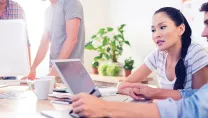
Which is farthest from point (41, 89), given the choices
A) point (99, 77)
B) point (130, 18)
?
point (130, 18)

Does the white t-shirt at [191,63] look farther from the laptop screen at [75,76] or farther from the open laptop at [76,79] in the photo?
the laptop screen at [75,76]

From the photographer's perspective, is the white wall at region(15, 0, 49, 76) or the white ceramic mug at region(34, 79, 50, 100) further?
the white wall at region(15, 0, 49, 76)

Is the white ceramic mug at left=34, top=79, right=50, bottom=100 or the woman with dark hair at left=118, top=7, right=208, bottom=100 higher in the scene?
the woman with dark hair at left=118, top=7, right=208, bottom=100

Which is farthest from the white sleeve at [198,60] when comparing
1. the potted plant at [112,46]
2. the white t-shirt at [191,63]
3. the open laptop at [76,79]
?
the potted plant at [112,46]

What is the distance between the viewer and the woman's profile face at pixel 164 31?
1.77 metres

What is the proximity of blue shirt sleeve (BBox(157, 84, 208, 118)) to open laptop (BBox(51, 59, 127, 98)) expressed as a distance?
54 cm

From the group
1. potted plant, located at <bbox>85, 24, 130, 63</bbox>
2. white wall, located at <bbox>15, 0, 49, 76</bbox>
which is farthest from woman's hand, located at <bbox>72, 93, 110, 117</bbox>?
white wall, located at <bbox>15, 0, 49, 76</bbox>

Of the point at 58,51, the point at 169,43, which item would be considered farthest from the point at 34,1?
the point at 169,43

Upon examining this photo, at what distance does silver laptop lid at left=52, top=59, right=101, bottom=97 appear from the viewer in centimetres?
136

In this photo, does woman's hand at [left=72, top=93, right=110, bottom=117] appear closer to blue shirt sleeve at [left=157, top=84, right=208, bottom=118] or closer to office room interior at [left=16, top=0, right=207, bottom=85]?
blue shirt sleeve at [left=157, top=84, right=208, bottom=118]

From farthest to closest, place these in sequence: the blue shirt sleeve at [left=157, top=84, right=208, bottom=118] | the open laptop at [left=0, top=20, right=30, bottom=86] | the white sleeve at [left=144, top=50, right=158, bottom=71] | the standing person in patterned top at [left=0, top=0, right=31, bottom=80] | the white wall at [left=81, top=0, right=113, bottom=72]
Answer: the white wall at [left=81, top=0, right=113, bottom=72]
the standing person in patterned top at [left=0, top=0, right=31, bottom=80]
the white sleeve at [left=144, top=50, right=158, bottom=71]
the open laptop at [left=0, top=20, right=30, bottom=86]
the blue shirt sleeve at [left=157, top=84, right=208, bottom=118]

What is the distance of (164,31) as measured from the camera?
1770 mm

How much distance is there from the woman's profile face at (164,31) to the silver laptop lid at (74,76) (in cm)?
49

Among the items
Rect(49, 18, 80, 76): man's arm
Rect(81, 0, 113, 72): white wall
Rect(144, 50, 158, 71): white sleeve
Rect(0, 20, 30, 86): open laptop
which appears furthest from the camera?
Rect(81, 0, 113, 72): white wall
